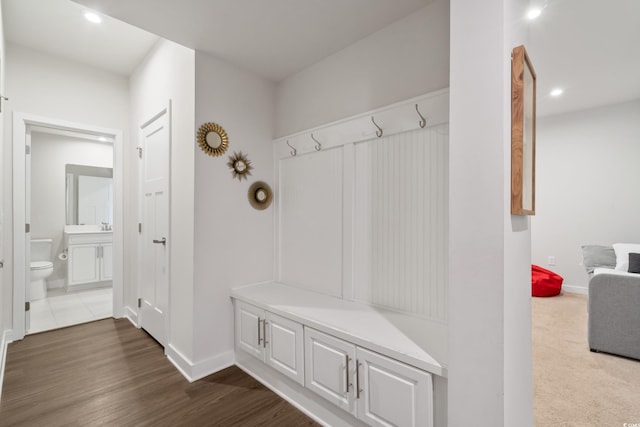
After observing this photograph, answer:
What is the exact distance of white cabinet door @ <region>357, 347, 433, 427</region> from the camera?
4.18 feet

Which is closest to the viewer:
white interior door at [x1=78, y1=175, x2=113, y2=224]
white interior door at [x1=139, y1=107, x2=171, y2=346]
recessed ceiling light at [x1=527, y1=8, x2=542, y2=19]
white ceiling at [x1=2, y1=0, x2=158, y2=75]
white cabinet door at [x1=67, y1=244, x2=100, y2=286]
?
recessed ceiling light at [x1=527, y1=8, x2=542, y2=19]

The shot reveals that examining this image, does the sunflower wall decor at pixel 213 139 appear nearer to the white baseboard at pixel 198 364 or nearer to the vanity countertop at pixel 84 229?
the white baseboard at pixel 198 364

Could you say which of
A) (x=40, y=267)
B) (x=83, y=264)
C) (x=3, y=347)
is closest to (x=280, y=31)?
(x=3, y=347)

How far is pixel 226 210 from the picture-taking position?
92.7 inches

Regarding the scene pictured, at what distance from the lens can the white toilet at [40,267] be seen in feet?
13.1

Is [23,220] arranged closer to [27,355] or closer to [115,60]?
[27,355]

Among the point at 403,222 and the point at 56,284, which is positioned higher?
the point at 403,222

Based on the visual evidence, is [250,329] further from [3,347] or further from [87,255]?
[87,255]

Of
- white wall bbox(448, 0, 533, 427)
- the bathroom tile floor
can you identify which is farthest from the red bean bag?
the bathroom tile floor

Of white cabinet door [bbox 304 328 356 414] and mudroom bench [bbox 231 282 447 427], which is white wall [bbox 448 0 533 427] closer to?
mudroom bench [bbox 231 282 447 427]

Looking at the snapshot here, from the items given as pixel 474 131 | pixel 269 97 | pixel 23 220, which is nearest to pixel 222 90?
pixel 269 97

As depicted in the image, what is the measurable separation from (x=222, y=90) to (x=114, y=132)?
1.82m

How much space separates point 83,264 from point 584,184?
772 cm

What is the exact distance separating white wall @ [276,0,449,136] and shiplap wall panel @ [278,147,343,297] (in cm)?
35
